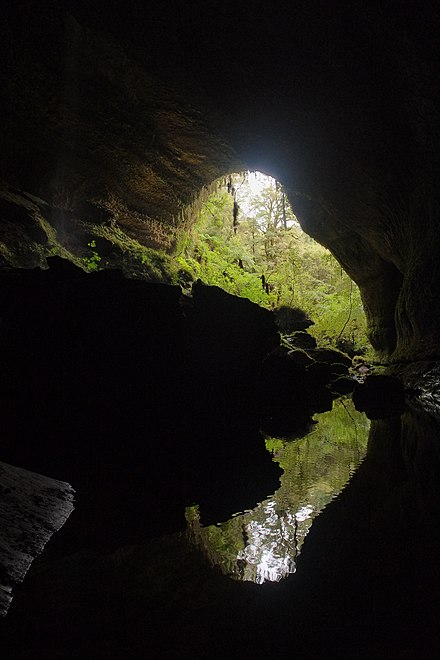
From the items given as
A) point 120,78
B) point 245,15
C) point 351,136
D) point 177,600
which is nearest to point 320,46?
point 245,15

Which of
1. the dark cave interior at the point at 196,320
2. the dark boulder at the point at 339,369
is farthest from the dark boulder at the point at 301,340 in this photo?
the dark cave interior at the point at 196,320

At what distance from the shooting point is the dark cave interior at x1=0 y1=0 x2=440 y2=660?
1.20 m

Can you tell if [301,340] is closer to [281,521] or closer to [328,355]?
[328,355]

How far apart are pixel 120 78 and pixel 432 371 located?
8.41 meters

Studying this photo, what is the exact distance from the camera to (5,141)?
891 cm

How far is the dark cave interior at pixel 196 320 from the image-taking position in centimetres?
120

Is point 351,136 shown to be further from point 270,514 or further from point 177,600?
point 177,600

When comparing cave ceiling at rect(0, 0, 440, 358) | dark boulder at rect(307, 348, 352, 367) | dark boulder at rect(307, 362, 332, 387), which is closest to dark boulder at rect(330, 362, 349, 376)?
dark boulder at rect(307, 348, 352, 367)

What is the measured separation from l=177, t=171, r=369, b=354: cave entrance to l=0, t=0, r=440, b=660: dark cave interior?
7.05ft

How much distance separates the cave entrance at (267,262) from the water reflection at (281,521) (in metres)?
10.1

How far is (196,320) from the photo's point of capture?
502cm

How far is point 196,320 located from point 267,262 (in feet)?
42.7

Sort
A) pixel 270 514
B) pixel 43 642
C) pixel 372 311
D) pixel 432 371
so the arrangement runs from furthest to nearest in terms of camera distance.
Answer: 1. pixel 372 311
2. pixel 432 371
3. pixel 270 514
4. pixel 43 642

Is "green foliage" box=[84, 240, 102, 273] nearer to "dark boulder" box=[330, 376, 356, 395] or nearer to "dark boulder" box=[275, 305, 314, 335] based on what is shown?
"dark boulder" box=[330, 376, 356, 395]
